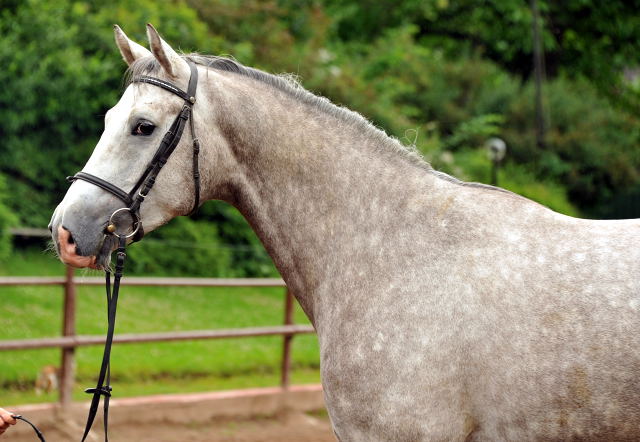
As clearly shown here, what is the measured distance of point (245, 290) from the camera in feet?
32.3

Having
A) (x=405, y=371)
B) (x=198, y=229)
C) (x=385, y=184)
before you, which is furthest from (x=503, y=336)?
(x=198, y=229)

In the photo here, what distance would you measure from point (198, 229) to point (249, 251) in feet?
2.70

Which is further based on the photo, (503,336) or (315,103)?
(315,103)

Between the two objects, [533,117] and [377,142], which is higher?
[533,117]

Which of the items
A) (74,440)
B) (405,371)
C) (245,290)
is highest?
(405,371)

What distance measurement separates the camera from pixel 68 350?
18.7ft

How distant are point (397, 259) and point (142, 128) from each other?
107 cm

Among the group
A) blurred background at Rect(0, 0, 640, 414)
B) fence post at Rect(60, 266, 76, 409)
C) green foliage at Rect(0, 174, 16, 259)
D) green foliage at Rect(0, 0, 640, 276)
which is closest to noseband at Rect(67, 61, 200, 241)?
blurred background at Rect(0, 0, 640, 414)

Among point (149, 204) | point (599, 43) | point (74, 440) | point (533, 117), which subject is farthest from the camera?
point (533, 117)

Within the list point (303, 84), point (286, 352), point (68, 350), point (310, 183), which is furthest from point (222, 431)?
point (303, 84)

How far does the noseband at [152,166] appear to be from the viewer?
107 inches

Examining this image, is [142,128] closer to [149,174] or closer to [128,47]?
[149,174]

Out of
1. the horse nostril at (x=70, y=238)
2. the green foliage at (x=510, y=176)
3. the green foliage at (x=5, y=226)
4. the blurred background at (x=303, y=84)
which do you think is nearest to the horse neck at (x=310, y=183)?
the blurred background at (x=303, y=84)

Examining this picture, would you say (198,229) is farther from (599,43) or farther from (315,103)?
(599,43)
